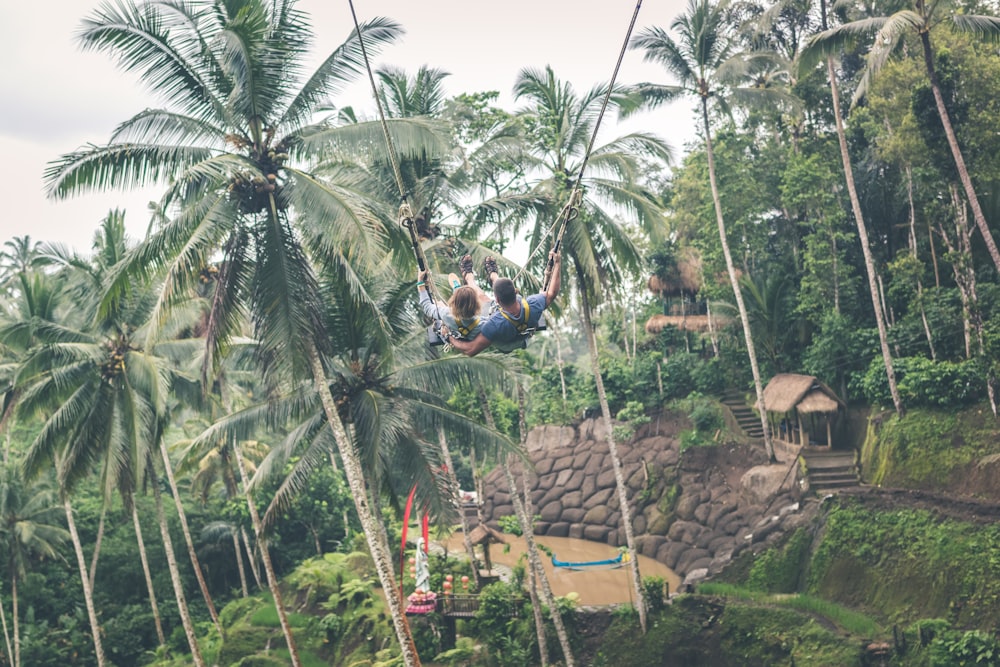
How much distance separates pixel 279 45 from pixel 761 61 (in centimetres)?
1428

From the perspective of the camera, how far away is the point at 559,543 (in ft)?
82.4

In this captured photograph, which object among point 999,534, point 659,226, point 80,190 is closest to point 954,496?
point 999,534

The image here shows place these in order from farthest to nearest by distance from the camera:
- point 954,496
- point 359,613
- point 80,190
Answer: point 359,613
point 954,496
point 80,190

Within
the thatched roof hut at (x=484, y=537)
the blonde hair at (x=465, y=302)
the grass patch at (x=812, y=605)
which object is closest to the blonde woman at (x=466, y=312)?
the blonde hair at (x=465, y=302)

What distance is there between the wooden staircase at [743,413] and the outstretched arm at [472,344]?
18.7 metres

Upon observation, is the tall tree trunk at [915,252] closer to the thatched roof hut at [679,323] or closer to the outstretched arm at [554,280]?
the thatched roof hut at [679,323]

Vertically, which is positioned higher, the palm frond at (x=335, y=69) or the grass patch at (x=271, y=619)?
the palm frond at (x=335, y=69)

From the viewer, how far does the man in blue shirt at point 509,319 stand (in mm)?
6371

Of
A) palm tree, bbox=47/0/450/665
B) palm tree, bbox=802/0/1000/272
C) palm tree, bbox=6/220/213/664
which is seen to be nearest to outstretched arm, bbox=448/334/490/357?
palm tree, bbox=47/0/450/665

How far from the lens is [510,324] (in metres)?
6.53

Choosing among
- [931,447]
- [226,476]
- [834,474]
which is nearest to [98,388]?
[226,476]

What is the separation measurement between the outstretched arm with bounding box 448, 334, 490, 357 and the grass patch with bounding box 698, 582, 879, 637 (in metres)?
9.18

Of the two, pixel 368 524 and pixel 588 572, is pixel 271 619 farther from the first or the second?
pixel 368 524

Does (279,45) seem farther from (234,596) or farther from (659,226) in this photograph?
(234,596)
